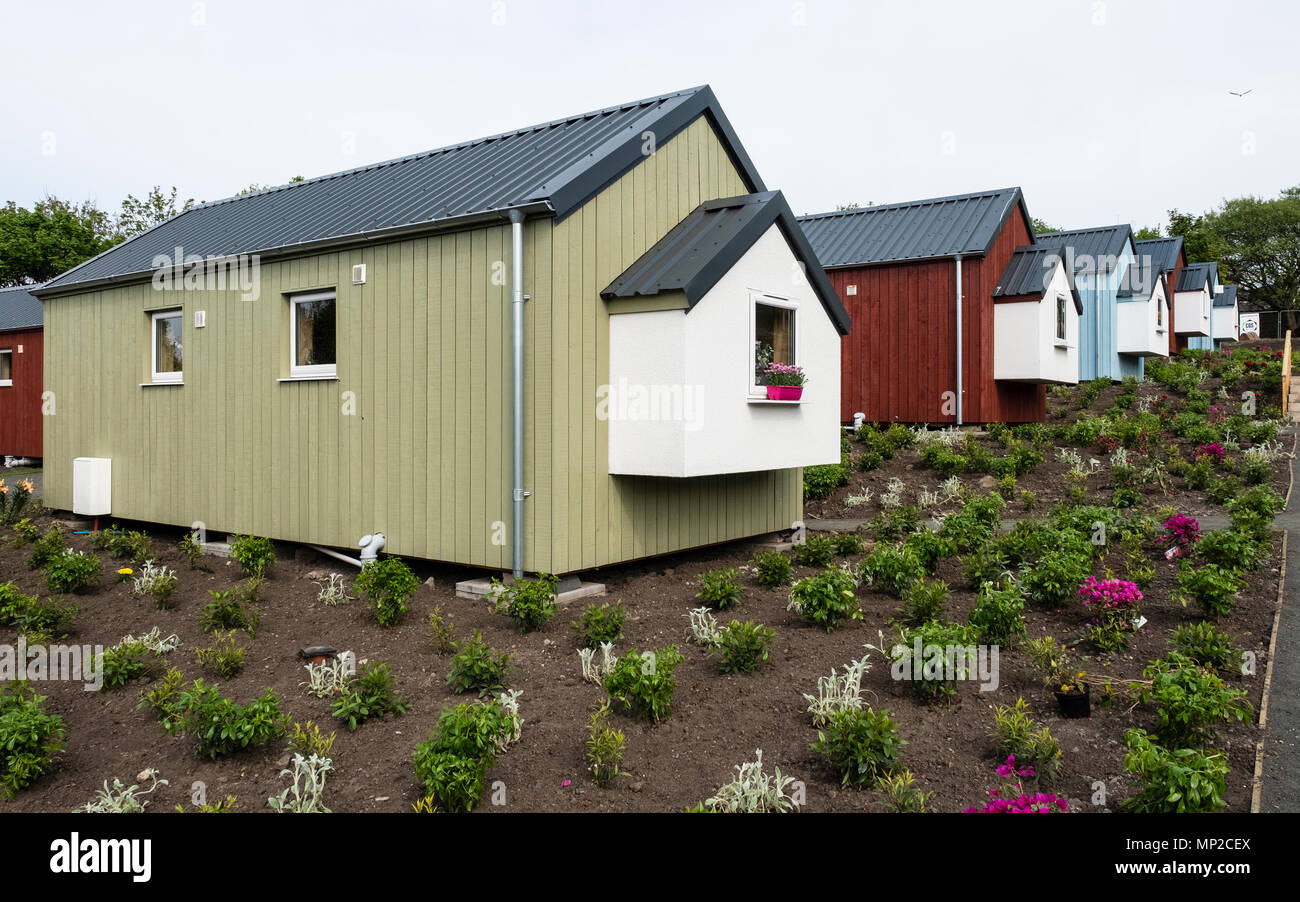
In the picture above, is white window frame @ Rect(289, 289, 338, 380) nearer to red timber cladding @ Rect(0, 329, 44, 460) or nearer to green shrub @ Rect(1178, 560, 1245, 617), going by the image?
green shrub @ Rect(1178, 560, 1245, 617)

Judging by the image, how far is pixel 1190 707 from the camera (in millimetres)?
4281

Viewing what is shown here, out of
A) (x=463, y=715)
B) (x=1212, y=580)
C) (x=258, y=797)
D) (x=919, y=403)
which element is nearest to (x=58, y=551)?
(x=258, y=797)

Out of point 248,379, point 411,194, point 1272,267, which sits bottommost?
point 248,379

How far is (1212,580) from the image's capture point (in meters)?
6.23

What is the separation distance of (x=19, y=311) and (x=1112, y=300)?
1050 inches

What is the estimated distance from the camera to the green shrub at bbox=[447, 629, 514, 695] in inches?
216

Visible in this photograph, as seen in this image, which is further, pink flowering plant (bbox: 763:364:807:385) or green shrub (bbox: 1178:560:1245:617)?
pink flowering plant (bbox: 763:364:807:385)

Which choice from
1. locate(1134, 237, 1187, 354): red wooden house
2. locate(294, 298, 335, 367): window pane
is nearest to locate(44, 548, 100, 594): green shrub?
locate(294, 298, 335, 367): window pane

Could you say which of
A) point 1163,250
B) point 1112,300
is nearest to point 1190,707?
point 1112,300

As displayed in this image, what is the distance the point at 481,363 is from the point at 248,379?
3.47 m

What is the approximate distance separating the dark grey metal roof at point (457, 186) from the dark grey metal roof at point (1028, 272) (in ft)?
26.4

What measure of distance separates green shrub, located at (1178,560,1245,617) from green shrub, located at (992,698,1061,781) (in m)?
2.54

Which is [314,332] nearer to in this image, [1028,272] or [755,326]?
[755,326]
